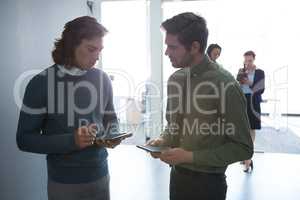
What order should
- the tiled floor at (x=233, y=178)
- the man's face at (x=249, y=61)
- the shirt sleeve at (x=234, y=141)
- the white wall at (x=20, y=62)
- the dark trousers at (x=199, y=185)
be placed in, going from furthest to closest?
1. the man's face at (x=249, y=61)
2. the tiled floor at (x=233, y=178)
3. the white wall at (x=20, y=62)
4. the dark trousers at (x=199, y=185)
5. the shirt sleeve at (x=234, y=141)

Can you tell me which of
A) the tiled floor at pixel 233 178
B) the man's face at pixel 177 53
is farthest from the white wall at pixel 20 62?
the man's face at pixel 177 53

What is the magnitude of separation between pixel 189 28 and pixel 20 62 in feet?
4.59

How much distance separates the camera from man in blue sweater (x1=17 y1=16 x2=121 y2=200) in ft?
4.31

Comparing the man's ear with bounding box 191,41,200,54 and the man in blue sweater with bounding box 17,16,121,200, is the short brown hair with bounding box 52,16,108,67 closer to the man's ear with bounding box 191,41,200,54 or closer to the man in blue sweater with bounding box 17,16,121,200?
A: the man in blue sweater with bounding box 17,16,121,200

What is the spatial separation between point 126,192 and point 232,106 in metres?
2.36

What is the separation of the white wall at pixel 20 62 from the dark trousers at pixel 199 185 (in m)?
1.29

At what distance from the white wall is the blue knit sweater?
0.74 m

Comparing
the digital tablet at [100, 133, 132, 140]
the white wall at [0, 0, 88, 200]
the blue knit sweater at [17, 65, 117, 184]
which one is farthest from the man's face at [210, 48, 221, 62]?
the digital tablet at [100, 133, 132, 140]

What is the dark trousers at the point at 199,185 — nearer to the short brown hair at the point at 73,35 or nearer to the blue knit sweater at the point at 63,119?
the blue knit sweater at the point at 63,119

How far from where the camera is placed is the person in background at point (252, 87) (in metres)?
4.00

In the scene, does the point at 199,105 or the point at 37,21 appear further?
the point at 37,21

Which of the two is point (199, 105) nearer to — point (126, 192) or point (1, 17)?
point (1, 17)

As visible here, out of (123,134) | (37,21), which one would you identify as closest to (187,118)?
(123,134)

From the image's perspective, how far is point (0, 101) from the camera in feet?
6.37
